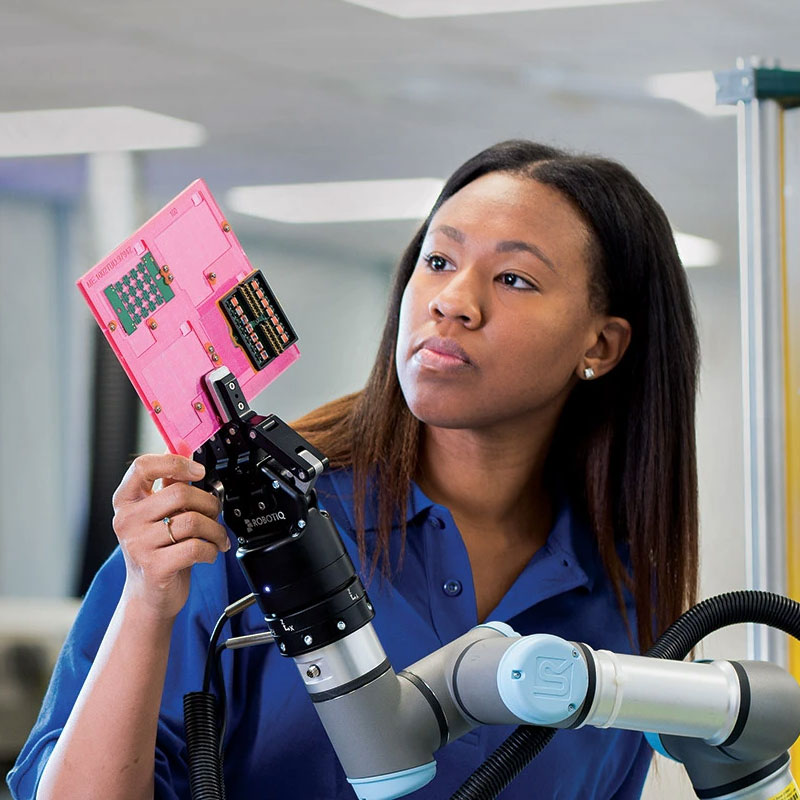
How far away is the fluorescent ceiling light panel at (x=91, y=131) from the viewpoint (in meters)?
2.24

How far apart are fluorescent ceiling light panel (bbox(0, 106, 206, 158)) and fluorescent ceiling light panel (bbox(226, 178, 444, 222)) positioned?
165 mm

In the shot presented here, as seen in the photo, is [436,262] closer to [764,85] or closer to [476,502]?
[476,502]

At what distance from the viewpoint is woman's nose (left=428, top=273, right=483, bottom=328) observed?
3.30ft

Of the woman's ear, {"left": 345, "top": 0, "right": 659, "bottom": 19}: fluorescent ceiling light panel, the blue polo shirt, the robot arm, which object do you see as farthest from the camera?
{"left": 345, "top": 0, "right": 659, "bottom": 19}: fluorescent ceiling light panel

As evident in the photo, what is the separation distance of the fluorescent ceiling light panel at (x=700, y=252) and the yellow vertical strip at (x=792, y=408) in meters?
0.65

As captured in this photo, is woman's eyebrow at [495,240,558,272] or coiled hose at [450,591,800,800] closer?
coiled hose at [450,591,800,800]

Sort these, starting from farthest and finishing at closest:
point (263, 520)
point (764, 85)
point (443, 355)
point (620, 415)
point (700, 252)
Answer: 1. point (700, 252)
2. point (764, 85)
3. point (620, 415)
4. point (443, 355)
5. point (263, 520)

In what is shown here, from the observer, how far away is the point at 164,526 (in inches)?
30.8

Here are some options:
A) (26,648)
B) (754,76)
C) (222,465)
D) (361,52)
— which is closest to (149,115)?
(361,52)

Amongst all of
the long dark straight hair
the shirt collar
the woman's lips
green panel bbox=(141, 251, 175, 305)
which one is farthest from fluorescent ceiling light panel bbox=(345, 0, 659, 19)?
green panel bbox=(141, 251, 175, 305)

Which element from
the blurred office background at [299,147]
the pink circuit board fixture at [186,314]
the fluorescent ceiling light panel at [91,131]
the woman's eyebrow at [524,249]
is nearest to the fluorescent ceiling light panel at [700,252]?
the blurred office background at [299,147]

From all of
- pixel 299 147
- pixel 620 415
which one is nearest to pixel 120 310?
pixel 620 415

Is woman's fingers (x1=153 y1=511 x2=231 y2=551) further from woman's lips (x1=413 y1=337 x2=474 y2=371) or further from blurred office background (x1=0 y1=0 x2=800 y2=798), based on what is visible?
blurred office background (x1=0 y1=0 x2=800 y2=798)

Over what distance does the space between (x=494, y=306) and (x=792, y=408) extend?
621mm
